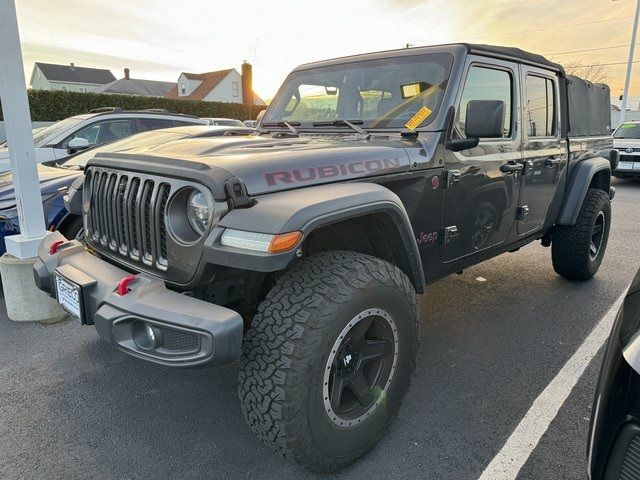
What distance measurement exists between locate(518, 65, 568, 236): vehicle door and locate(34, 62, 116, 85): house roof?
6639 cm

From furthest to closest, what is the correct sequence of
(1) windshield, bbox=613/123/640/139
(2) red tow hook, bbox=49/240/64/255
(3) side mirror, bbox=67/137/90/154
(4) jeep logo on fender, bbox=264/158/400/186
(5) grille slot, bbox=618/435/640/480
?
(1) windshield, bbox=613/123/640/139 → (3) side mirror, bbox=67/137/90/154 → (2) red tow hook, bbox=49/240/64/255 → (4) jeep logo on fender, bbox=264/158/400/186 → (5) grille slot, bbox=618/435/640/480

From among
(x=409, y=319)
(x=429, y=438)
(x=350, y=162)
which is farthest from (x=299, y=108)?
(x=429, y=438)

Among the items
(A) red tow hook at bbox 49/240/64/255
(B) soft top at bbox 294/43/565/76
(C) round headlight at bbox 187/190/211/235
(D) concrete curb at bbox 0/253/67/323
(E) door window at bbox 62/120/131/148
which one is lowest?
(D) concrete curb at bbox 0/253/67/323

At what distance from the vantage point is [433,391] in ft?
9.36

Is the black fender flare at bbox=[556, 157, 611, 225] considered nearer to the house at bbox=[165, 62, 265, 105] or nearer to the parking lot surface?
the parking lot surface

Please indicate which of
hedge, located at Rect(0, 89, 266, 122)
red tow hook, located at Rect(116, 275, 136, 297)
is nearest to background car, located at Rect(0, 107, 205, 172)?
red tow hook, located at Rect(116, 275, 136, 297)

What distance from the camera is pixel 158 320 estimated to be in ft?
5.87

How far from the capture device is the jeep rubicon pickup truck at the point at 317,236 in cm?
186

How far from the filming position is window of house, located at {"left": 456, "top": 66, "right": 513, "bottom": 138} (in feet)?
9.77

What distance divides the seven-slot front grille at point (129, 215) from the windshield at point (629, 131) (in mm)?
14389

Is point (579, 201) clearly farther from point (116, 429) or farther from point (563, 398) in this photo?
point (116, 429)

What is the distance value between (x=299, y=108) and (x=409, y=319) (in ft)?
6.70

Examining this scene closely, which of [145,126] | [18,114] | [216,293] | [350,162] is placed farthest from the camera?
[145,126]

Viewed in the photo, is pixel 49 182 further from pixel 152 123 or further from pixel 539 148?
pixel 539 148
